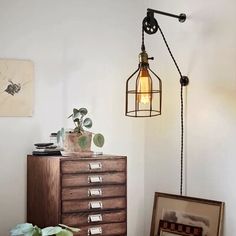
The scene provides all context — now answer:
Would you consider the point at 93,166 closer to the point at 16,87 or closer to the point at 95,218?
the point at 95,218

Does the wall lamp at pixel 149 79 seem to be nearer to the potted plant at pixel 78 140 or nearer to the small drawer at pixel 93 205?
A: the potted plant at pixel 78 140

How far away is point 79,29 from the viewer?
2963mm

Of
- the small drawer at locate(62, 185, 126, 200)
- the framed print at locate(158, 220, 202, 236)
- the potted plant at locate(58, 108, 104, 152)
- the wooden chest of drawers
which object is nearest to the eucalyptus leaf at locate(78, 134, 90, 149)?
the potted plant at locate(58, 108, 104, 152)

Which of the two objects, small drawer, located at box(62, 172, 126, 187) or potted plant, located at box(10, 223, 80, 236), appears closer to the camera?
potted plant, located at box(10, 223, 80, 236)

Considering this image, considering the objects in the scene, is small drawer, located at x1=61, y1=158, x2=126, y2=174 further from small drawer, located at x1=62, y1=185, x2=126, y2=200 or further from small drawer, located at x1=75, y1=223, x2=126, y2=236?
small drawer, located at x1=75, y1=223, x2=126, y2=236

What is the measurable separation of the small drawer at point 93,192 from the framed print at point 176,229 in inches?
13.7

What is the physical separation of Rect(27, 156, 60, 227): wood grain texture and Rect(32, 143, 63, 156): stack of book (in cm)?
4

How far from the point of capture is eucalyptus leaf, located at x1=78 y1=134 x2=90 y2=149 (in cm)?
252

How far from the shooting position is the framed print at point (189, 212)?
7.77ft

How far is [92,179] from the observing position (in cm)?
240

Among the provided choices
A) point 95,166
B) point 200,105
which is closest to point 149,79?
point 200,105

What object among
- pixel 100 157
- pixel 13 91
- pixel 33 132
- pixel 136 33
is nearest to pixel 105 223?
pixel 100 157

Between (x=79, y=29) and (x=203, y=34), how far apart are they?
87cm

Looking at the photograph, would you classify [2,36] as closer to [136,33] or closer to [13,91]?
[13,91]
